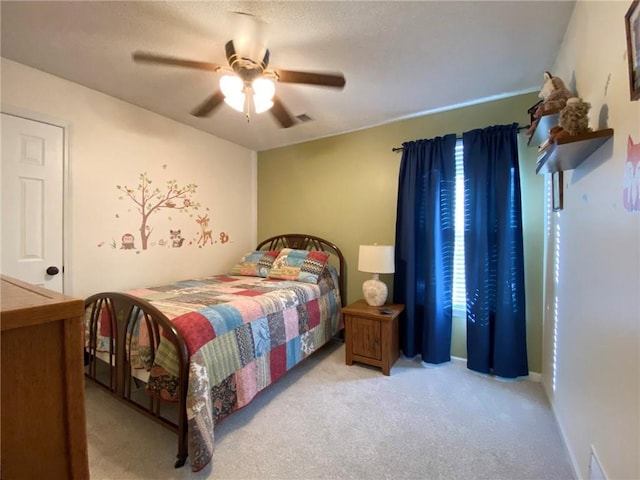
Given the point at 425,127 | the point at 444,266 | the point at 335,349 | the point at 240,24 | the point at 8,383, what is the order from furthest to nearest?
1. the point at 335,349
2. the point at 425,127
3. the point at 444,266
4. the point at 240,24
5. the point at 8,383

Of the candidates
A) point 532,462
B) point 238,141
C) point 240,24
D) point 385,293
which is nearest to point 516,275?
point 385,293

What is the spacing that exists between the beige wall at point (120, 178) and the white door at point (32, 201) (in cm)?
8

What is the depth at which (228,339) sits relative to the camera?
6.00ft

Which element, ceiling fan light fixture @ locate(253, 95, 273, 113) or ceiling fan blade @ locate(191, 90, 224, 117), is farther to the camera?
ceiling fan blade @ locate(191, 90, 224, 117)

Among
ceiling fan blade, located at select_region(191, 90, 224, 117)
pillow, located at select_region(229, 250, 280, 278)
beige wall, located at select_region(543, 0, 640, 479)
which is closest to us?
beige wall, located at select_region(543, 0, 640, 479)

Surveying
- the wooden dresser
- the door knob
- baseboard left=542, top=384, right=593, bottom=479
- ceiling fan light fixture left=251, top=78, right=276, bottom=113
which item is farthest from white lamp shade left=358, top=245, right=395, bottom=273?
the door knob

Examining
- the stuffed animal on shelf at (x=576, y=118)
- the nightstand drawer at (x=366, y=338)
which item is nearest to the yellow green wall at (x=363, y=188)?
the nightstand drawer at (x=366, y=338)

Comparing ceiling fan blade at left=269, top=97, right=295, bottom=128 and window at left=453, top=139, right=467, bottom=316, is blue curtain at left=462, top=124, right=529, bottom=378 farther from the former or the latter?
ceiling fan blade at left=269, top=97, right=295, bottom=128

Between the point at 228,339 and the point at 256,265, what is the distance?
1710 millimetres

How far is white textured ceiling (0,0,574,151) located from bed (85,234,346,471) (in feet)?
5.56

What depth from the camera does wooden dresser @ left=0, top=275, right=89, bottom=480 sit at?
474mm

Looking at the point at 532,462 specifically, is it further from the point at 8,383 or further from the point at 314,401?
the point at 8,383

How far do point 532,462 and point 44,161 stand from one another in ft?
12.9

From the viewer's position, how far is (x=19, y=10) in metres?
1.65
